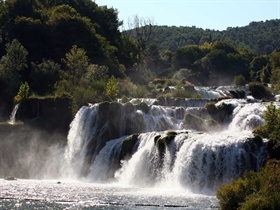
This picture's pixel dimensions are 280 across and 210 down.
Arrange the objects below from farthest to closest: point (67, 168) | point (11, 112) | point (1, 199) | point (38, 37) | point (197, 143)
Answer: point (38, 37), point (11, 112), point (67, 168), point (197, 143), point (1, 199)

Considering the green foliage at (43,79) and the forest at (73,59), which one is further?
the green foliage at (43,79)

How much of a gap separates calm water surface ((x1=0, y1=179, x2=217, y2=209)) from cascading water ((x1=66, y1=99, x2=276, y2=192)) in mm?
2703

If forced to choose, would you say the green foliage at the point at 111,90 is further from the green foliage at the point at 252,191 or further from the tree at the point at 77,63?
the green foliage at the point at 252,191

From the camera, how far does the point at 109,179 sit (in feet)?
208

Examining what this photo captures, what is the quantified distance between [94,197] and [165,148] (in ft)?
40.9

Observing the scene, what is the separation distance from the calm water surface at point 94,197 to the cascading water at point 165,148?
8.87ft

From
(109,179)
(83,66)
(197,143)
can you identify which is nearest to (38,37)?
(83,66)

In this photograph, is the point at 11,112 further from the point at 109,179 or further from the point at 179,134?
the point at 179,134

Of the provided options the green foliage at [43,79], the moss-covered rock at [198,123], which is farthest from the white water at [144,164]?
the green foliage at [43,79]

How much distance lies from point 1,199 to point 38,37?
59503 mm

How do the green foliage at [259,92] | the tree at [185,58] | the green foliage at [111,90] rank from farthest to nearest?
the tree at [185,58] → the green foliage at [259,92] → the green foliage at [111,90]

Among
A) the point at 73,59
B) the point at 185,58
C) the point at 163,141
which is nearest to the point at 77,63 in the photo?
the point at 73,59

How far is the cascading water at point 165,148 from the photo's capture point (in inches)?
2098

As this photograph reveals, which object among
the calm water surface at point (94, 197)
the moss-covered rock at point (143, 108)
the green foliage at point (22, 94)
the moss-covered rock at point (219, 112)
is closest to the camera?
the calm water surface at point (94, 197)
